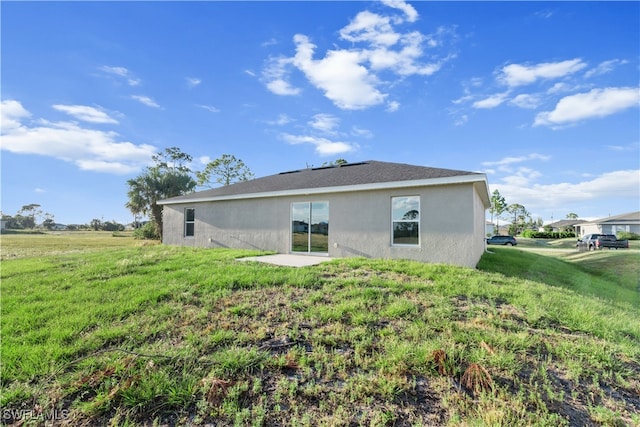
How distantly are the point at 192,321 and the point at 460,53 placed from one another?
11293 mm

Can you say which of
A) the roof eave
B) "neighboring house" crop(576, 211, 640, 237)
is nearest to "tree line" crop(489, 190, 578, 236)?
"neighboring house" crop(576, 211, 640, 237)

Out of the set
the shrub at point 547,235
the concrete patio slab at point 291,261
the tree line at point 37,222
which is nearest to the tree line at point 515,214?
the shrub at point 547,235

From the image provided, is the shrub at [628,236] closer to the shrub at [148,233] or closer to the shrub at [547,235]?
the shrub at [547,235]

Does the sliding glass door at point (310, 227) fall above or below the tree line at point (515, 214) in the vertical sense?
below

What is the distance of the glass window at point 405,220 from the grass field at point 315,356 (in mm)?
2977

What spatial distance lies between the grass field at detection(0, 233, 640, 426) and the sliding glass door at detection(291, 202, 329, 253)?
4.46 m

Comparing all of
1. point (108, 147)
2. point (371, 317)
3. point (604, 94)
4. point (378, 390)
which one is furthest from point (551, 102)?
point (108, 147)

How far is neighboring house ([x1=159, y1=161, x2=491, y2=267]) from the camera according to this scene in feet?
25.4

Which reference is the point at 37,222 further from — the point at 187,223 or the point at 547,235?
the point at 547,235

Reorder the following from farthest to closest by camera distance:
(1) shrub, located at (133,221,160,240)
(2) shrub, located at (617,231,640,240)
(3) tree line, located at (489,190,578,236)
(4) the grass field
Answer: (3) tree line, located at (489,190,578,236) < (2) shrub, located at (617,231,640,240) < (1) shrub, located at (133,221,160,240) < (4) the grass field

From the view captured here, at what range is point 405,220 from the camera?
8484 mm

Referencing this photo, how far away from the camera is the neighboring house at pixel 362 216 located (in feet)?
25.4

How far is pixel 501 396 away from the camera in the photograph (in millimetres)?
2355

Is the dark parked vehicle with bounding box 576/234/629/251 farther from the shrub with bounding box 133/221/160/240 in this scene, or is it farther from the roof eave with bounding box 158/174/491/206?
the shrub with bounding box 133/221/160/240
